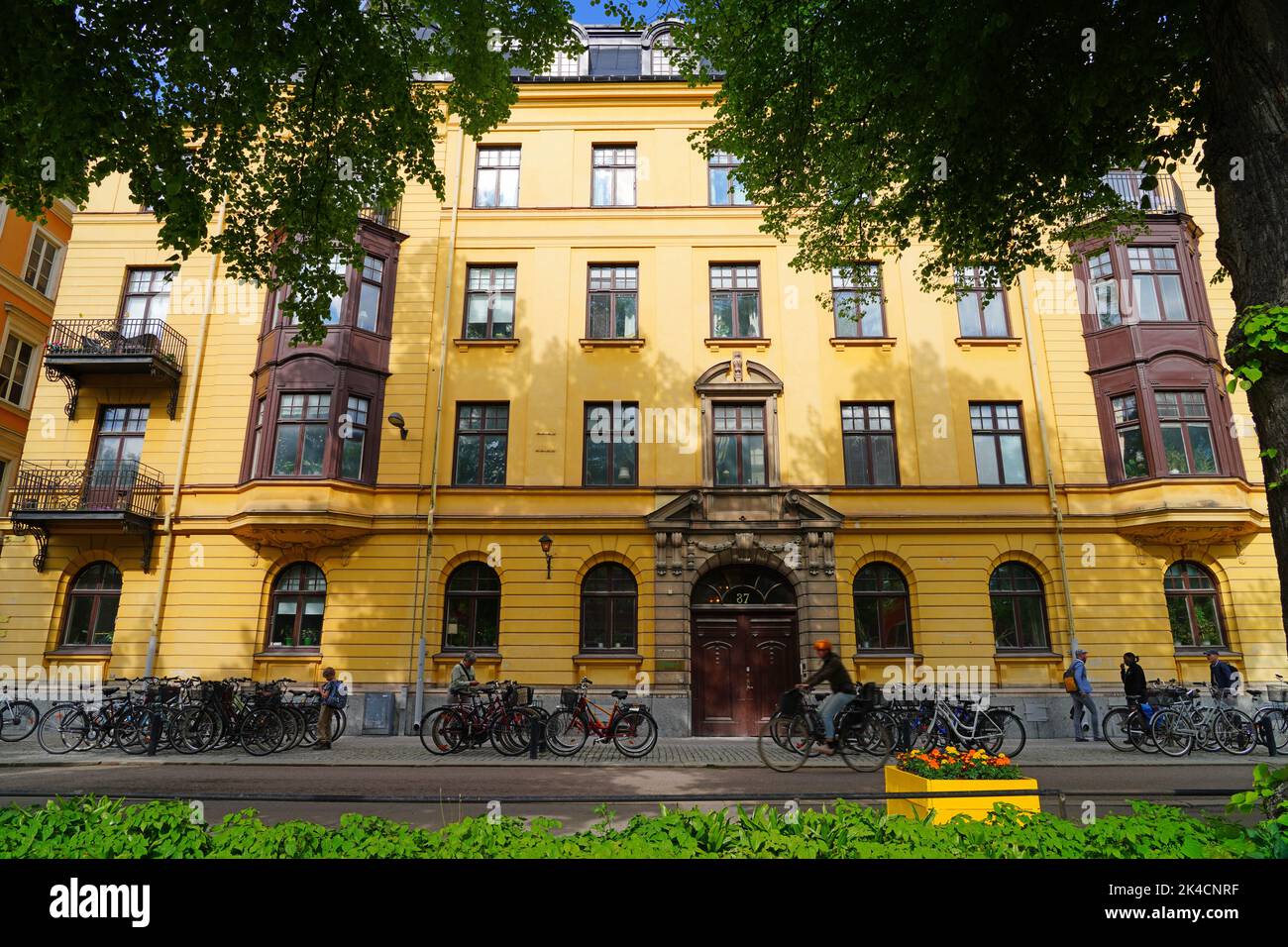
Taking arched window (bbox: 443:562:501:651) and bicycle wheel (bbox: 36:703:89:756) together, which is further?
arched window (bbox: 443:562:501:651)

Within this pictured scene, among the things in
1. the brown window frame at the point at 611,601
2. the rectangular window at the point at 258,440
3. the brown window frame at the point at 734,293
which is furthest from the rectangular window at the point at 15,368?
→ the brown window frame at the point at 734,293

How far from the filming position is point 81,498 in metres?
17.8

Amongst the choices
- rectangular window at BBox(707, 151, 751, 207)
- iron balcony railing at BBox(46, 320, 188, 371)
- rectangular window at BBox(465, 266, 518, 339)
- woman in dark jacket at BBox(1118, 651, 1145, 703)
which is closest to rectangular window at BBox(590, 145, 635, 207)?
rectangular window at BBox(707, 151, 751, 207)

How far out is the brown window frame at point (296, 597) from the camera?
1714 centimetres

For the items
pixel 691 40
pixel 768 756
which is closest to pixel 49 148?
pixel 691 40

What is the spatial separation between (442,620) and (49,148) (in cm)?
1201

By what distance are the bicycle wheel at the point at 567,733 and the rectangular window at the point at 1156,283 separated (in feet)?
59.5

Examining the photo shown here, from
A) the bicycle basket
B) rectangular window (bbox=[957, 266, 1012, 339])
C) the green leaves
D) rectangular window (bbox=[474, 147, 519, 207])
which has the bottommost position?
the bicycle basket

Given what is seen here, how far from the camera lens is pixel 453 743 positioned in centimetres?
1316

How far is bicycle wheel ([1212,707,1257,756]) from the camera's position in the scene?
1359cm

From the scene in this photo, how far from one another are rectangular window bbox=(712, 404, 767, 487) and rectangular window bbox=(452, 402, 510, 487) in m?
5.83

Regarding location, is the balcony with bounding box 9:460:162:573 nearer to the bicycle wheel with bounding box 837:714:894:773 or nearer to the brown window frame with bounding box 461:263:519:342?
the brown window frame with bounding box 461:263:519:342

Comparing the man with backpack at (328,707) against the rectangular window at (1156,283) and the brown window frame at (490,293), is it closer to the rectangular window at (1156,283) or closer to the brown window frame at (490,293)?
the brown window frame at (490,293)

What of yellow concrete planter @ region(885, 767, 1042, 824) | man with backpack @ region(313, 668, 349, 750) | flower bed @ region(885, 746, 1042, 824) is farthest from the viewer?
man with backpack @ region(313, 668, 349, 750)
